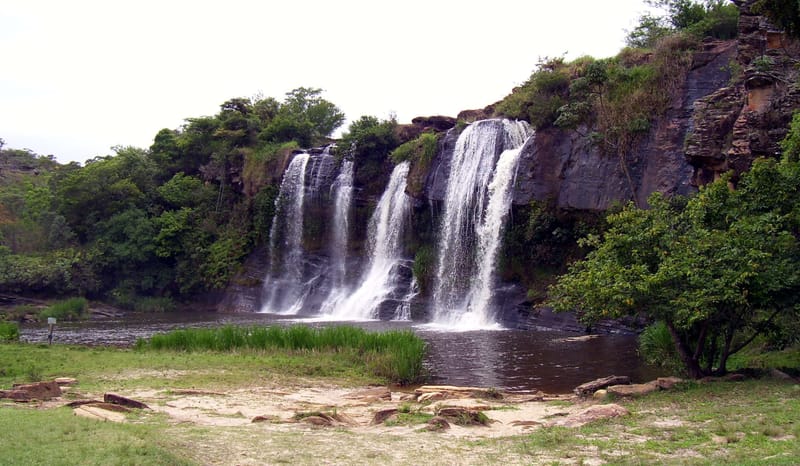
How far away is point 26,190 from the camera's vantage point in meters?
58.4

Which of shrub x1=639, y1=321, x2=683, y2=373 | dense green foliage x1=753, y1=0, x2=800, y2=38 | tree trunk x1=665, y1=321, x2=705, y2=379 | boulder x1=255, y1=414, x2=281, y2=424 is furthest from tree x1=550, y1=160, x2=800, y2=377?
boulder x1=255, y1=414, x2=281, y2=424

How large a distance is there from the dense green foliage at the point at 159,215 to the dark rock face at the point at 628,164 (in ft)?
68.6

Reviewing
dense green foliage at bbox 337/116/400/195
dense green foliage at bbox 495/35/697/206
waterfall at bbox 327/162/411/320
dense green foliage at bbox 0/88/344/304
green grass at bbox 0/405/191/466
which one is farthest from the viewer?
dense green foliage at bbox 0/88/344/304

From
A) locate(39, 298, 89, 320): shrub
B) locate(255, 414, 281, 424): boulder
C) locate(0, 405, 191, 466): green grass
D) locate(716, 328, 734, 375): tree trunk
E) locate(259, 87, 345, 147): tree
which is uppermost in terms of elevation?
locate(259, 87, 345, 147): tree

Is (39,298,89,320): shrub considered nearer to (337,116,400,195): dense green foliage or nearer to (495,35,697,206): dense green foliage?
(337,116,400,195): dense green foliage

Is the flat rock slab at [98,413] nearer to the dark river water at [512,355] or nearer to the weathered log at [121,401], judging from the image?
the weathered log at [121,401]

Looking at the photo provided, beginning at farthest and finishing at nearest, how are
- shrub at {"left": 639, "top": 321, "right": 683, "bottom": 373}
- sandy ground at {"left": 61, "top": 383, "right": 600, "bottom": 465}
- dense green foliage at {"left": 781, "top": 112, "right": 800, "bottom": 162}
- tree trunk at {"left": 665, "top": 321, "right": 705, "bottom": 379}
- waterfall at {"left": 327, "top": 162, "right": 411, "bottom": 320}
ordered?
waterfall at {"left": 327, "top": 162, "right": 411, "bottom": 320} < shrub at {"left": 639, "top": 321, "right": 683, "bottom": 373} < dense green foliage at {"left": 781, "top": 112, "right": 800, "bottom": 162} < tree trunk at {"left": 665, "top": 321, "right": 705, "bottom": 379} < sandy ground at {"left": 61, "top": 383, "right": 600, "bottom": 465}

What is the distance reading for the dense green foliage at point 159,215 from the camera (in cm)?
4622

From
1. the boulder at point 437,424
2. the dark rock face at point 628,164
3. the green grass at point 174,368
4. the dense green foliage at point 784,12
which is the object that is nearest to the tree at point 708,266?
the dense green foliage at point 784,12

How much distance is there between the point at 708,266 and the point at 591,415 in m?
3.98

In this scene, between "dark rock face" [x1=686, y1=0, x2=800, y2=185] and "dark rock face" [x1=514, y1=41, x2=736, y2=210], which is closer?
"dark rock face" [x1=686, y1=0, x2=800, y2=185]

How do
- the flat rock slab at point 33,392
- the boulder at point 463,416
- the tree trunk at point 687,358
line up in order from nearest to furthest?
the boulder at point 463,416
the flat rock slab at point 33,392
the tree trunk at point 687,358

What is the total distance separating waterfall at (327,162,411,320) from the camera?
1407 inches

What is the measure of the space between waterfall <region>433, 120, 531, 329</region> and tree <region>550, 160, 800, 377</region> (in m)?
16.3
